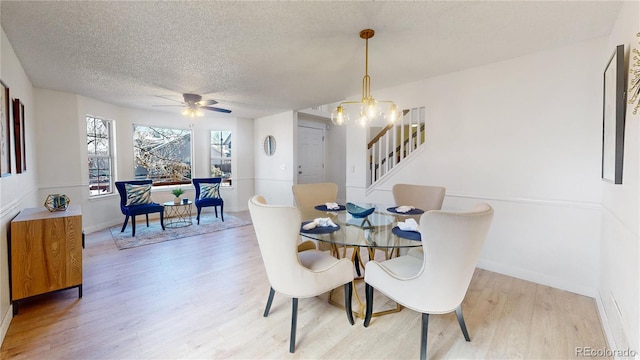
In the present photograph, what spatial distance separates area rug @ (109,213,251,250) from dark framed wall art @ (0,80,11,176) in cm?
188

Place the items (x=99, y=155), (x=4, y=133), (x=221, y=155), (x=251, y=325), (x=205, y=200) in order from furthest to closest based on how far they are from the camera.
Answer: (x=221, y=155)
(x=205, y=200)
(x=99, y=155)
(x=4, y=133)
(x=251, y=325)

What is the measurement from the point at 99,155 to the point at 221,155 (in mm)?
2278

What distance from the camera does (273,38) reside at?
7.47ft

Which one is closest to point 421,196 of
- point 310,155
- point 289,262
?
point 289,262

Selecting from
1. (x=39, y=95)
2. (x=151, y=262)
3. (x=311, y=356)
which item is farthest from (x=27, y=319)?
(x=39, y=95)

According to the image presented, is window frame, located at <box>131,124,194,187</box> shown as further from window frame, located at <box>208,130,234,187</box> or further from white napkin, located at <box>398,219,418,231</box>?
white napkin, located at <box>398,219,418,231</box>

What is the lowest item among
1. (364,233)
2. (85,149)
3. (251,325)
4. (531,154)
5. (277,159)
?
(251,325)

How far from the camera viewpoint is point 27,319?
2.00 m

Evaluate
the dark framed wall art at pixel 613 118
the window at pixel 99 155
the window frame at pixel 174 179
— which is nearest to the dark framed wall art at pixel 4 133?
the window at pixel 99 155

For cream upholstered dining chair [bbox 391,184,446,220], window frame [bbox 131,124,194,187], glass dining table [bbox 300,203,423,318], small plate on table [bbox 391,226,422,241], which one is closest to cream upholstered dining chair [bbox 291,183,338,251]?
glass dining table [bbox 300,203,423,318]

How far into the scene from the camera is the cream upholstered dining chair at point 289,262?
1588mm

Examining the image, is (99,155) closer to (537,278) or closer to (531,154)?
(531,154)

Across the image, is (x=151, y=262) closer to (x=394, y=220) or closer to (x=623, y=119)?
(x=394, y=220)

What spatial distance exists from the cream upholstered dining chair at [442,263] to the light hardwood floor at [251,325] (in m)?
0.40
